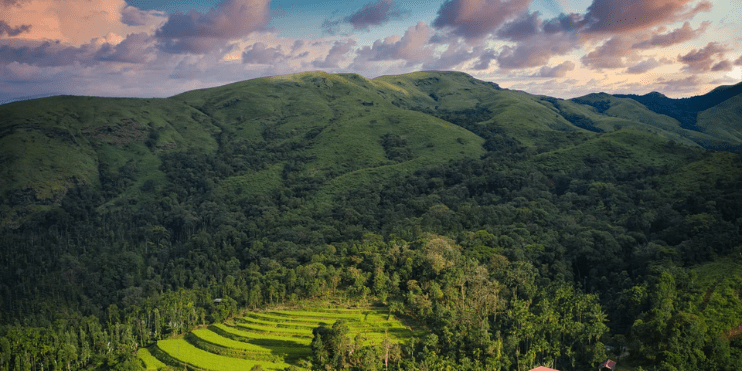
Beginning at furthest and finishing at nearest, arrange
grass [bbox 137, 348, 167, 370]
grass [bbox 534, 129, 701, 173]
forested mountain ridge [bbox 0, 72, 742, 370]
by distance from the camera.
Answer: grass [bbox 534, 129, 701, 173] → forested mountain ridge [bbox 0, 72, 742, 370] → grass [bbox 137, 348, 167, 370]

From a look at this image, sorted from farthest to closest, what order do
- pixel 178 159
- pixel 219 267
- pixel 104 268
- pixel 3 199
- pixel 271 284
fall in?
pixel 178 159 < pixel 3 199 < pixel 104 268 < pixel 219 267 < pixel 271 284

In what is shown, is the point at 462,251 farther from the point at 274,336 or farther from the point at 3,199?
the point at 3,199

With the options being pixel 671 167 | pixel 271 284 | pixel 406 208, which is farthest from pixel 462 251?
pixel 671 167

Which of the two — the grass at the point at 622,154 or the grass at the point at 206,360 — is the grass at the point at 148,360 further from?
the grass at the point at 622,154

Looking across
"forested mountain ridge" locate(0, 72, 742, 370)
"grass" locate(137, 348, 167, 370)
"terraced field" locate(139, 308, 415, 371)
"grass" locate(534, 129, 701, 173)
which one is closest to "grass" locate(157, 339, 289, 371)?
"terraced field" locate(139, 308, 415, 371)

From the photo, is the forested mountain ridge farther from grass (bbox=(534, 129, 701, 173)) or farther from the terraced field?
the terraced field

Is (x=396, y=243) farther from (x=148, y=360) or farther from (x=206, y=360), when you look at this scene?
(x=148, y=360)
